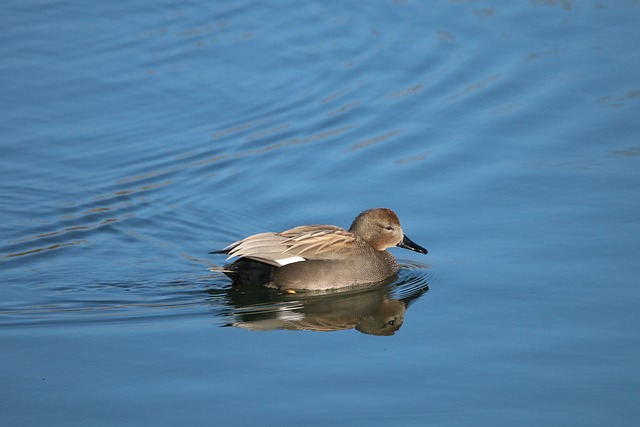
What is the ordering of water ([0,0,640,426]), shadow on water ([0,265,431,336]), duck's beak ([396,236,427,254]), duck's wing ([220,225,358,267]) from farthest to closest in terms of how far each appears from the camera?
duck's beak ([396,236,427,254]), duck's wing ([220,225,358,267]), shadow on water ([0,265,431,336]), water ([0,0,640,426])

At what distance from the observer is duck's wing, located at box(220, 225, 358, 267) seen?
10.3 meters

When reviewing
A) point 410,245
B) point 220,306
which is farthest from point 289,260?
point 410,245

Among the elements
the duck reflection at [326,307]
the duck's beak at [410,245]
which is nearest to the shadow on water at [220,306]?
the duck reflection at [326,307]

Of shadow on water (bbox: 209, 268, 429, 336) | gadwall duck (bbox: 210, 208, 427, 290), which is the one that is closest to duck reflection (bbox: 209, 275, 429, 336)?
shadow on water (bbox: 209, 268, 429, 336)

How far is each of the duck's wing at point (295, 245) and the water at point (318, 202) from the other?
15.9 inches

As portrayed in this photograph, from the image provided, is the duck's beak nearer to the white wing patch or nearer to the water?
the water

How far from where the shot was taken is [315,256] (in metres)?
10.4

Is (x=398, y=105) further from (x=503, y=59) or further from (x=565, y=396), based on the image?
(x=565, y=396)

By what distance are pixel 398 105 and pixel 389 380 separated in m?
6.93

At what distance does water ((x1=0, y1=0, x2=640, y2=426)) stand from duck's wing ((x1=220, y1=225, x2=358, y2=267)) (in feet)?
1.32

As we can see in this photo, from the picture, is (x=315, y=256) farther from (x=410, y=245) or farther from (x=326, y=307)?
(x=410, y=245)

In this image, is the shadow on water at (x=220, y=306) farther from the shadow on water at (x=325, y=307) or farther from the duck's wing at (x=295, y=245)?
the duck's wing at (x=295, y=245)

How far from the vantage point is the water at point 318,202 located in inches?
316

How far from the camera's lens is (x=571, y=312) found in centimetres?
938
